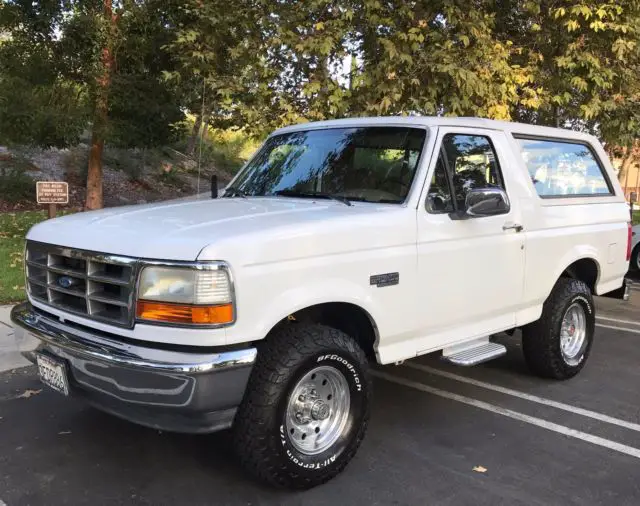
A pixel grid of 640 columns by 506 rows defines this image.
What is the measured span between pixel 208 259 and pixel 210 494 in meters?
1.32

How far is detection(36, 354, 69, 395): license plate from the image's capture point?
3264 millimetres

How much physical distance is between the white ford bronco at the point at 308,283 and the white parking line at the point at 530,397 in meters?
0.39

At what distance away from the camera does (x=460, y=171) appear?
170 inches

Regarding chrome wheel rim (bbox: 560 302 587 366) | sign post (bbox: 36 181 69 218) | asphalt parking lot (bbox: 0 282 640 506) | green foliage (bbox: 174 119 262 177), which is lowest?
asphalt parking lot (bbox: 0 282 640 506)

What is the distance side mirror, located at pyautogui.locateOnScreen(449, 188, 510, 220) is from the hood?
608mm

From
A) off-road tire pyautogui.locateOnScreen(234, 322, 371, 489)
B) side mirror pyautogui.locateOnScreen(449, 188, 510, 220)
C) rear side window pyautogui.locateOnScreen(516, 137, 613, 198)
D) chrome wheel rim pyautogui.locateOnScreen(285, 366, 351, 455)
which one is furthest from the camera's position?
rear side window pyautogui.locateOnScreen(516, 137, 613, 198)

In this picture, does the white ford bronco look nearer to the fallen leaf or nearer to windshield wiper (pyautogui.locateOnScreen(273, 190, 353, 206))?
windshield wiper (pyautogui.locateOnScreen(273, 190, 353, 206))

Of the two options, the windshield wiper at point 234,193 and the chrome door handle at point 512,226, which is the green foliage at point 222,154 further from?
the chrome door handle at point 512,226

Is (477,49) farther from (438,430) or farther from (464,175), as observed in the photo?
(438,430)

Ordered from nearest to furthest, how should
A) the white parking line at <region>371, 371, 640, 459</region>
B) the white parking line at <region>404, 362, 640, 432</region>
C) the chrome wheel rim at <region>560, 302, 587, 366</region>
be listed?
1. the white parking line at <region>371, 371, 640, 459</region>
2. the white parking line at <region>404, 362, 640, 432</region>
3. the chrome wheel rim at <region>560, 302, 587, 366</region>

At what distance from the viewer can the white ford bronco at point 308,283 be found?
295cm

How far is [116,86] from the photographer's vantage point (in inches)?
422

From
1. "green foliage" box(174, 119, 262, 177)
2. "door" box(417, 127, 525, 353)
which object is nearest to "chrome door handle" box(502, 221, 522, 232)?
"door" box(417, 127, 525, 353)

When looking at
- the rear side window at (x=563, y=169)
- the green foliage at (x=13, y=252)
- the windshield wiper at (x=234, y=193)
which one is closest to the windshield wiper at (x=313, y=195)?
the windshield wiper at (x=234, y=193)
